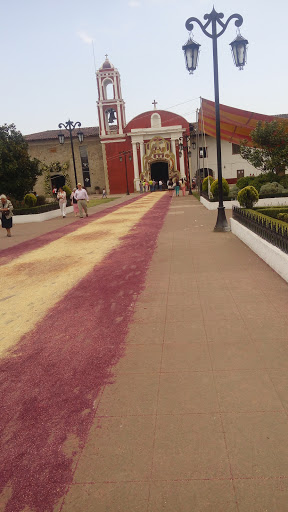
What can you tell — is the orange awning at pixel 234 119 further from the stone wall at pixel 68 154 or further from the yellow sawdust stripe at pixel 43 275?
the yellow sawdust stripe at pixel 43 275

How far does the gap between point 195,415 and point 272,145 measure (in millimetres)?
22239

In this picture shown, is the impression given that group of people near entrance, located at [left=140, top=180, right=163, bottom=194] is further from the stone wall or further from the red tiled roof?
the red tiled roof

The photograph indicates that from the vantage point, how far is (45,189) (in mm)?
52469

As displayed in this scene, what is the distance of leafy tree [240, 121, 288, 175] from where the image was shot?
22422mm

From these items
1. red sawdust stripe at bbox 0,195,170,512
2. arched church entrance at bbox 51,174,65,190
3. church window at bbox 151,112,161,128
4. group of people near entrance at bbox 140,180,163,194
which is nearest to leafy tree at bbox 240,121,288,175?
red sawdust stripe at bbox 0,195,170,512

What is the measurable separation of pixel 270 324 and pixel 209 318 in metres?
0.72

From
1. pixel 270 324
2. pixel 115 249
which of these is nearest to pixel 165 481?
pixel 270 324

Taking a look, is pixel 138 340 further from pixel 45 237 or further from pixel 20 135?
pixel 20 135

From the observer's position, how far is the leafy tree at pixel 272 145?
22.4 m

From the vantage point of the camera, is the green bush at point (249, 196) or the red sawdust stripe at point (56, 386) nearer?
the red sawdust stripe at point (56, 386)

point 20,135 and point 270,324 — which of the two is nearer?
point 270,324

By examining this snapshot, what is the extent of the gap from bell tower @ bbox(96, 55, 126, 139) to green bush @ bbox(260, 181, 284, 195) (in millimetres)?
31966

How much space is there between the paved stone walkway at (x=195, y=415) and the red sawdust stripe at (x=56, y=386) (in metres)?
0.14

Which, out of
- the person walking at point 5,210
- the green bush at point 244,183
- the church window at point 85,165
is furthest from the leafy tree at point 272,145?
the church window at point 85,165
